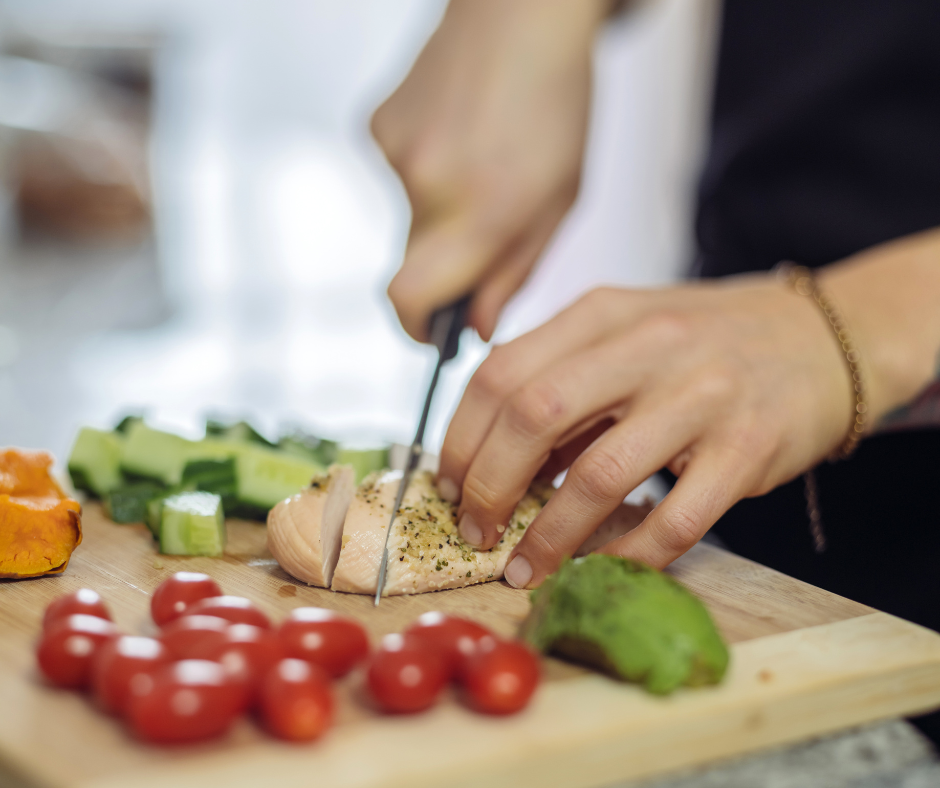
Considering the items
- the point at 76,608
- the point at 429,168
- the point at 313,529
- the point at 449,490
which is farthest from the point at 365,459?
the point at 76,608

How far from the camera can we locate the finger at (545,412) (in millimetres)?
1727

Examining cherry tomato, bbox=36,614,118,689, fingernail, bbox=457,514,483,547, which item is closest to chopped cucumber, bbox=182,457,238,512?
fingernail, bbox=457,514,483,547

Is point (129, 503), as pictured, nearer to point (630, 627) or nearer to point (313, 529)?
point (313, 529)

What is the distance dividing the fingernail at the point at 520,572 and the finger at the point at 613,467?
0.19ft

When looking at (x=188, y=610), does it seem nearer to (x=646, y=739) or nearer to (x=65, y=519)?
(x=65, y=519)

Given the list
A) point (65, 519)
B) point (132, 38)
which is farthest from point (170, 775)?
point (132, 38)

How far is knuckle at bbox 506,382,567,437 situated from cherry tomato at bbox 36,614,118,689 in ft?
2.71

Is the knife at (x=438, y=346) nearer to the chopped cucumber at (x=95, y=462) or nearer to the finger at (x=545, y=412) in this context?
the finger at (x=545, y=412)

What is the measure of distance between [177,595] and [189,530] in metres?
0.51

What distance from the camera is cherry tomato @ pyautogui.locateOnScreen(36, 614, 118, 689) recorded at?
4.17 ft

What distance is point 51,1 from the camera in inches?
472

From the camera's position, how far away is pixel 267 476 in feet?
7.51

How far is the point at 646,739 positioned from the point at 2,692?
0.94 m

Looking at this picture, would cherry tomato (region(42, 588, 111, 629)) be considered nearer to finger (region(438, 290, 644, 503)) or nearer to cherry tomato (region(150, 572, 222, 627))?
cherry tomato (region(150, 572, 222, 627))
